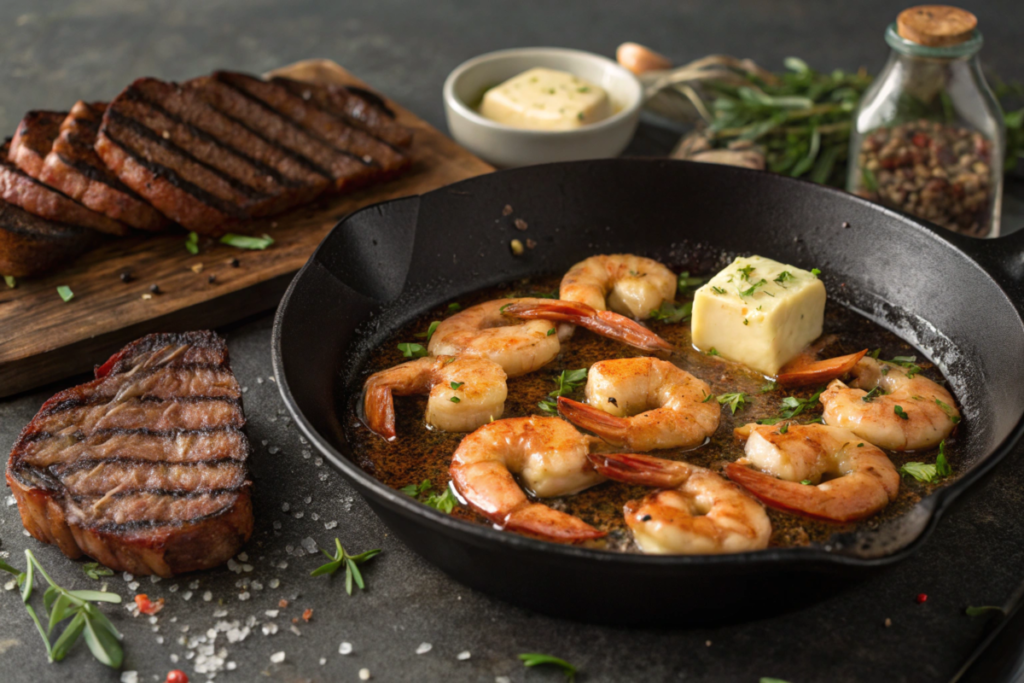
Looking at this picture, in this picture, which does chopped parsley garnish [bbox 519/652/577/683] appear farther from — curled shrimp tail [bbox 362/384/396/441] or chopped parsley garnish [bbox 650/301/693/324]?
chopped parsley garnish [bbox 650/301/693/324]

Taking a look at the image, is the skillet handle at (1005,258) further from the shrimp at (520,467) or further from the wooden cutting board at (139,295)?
the wooden cutting board at (139,295)

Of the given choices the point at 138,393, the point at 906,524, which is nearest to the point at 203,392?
the point at 138,393

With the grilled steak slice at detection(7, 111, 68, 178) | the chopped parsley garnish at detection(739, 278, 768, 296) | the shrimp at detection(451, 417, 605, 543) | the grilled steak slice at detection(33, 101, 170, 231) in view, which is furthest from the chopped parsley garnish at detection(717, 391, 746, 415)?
the grilled steak slice at detection(7, 111, 68, 178)

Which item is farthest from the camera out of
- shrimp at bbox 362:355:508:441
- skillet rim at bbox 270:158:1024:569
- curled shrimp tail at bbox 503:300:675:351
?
curled shrimp tail at bbox 503:300:675:351

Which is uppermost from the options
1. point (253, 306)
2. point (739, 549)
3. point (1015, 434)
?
point (1015, 434)

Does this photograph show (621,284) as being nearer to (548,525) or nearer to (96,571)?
(548,525)

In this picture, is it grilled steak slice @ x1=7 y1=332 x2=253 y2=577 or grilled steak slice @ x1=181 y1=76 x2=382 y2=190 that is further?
grilled steak slice @ x1=181 y1=76 x2=382 y2=190

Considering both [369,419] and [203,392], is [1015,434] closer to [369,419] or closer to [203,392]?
[369,419]
